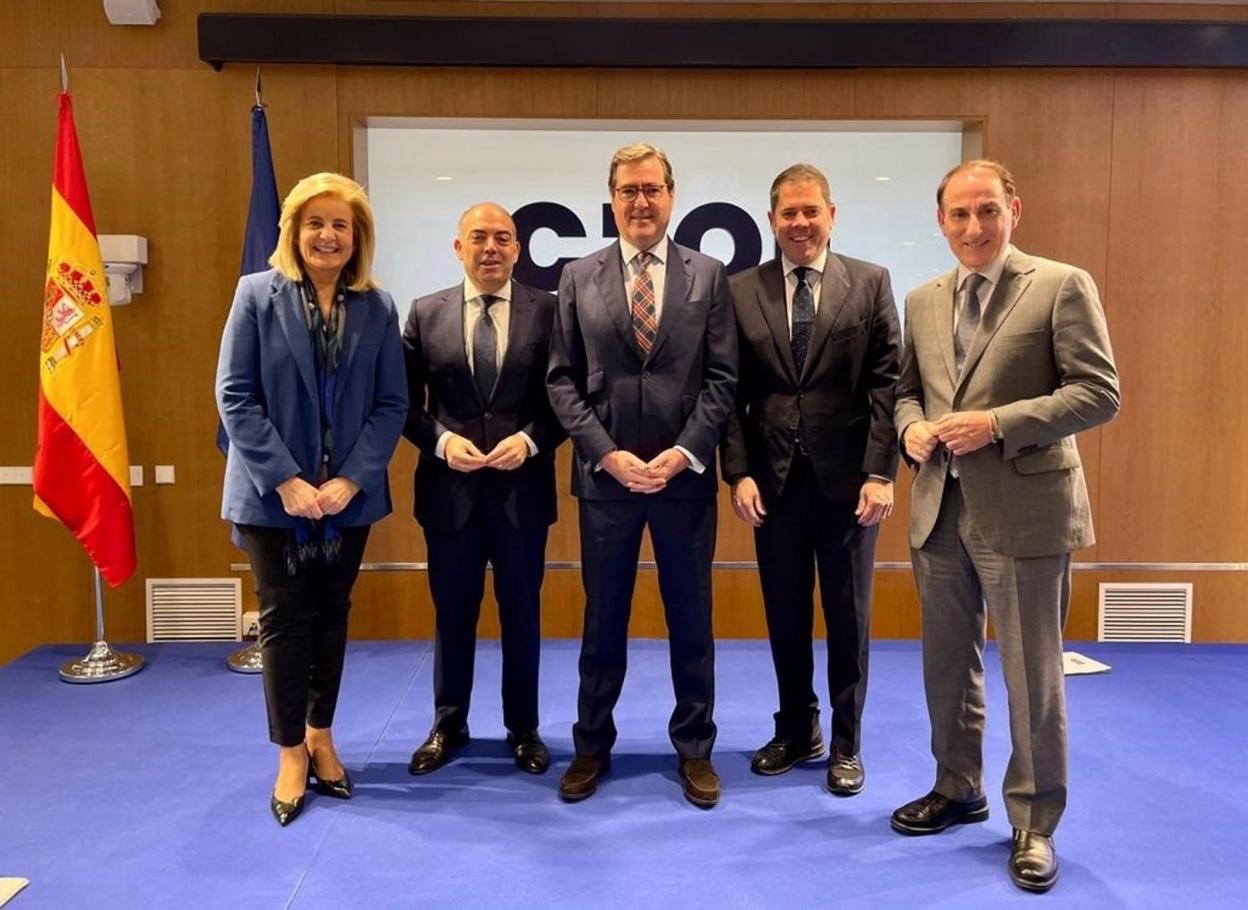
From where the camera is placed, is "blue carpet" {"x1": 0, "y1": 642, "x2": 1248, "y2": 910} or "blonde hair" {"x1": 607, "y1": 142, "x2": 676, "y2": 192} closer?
"blue carpet" {"x1": 0, "y1": 642, "x2": 1248, "y2": 910}

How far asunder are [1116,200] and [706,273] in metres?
2.73

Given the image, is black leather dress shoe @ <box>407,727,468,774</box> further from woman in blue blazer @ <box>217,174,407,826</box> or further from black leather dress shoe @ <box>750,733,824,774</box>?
black leather dress shoe @ <box>750,733,824,774</box>

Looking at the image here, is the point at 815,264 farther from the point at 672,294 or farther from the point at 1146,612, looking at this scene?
the point at 1146,612

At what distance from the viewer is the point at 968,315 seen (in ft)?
8.25

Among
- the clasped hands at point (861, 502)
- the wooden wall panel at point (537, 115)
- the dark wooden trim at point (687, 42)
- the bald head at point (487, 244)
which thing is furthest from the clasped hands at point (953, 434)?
the dark wooden trim at point (687, 42)

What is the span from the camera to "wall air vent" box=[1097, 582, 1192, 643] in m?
4.61

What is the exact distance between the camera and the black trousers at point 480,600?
9.99 feet

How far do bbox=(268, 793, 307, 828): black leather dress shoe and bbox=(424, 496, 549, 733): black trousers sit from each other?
513 mm

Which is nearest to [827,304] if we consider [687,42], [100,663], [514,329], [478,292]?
[514,329]

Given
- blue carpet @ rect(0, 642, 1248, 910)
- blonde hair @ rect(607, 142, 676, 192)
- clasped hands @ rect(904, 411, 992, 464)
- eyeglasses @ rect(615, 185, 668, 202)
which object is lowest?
blue carpet @ rect(0, 642, 1248, 910)

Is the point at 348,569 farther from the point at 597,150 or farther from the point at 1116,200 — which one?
the point at 1116,200

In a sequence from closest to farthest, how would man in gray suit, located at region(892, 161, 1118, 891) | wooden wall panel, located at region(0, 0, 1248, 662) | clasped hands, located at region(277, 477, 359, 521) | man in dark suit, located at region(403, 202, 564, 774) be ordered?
man in gray suit, located at region(892, 161, 1118, 891) → clasped hands, located at region(277, 477, 359, 521) → man in dark suit, located at region(403, 202, 564, 774) → wooden wall panel, located at region(0, 0, 1248, 662)

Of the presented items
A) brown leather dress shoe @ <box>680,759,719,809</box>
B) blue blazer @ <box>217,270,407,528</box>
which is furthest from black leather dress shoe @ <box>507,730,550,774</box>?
blue blazer @ <box>217,270,407,528</box>

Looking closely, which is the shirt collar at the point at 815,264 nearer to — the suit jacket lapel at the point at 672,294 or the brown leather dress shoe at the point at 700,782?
the suit jacket lapel at the point at 672,294
